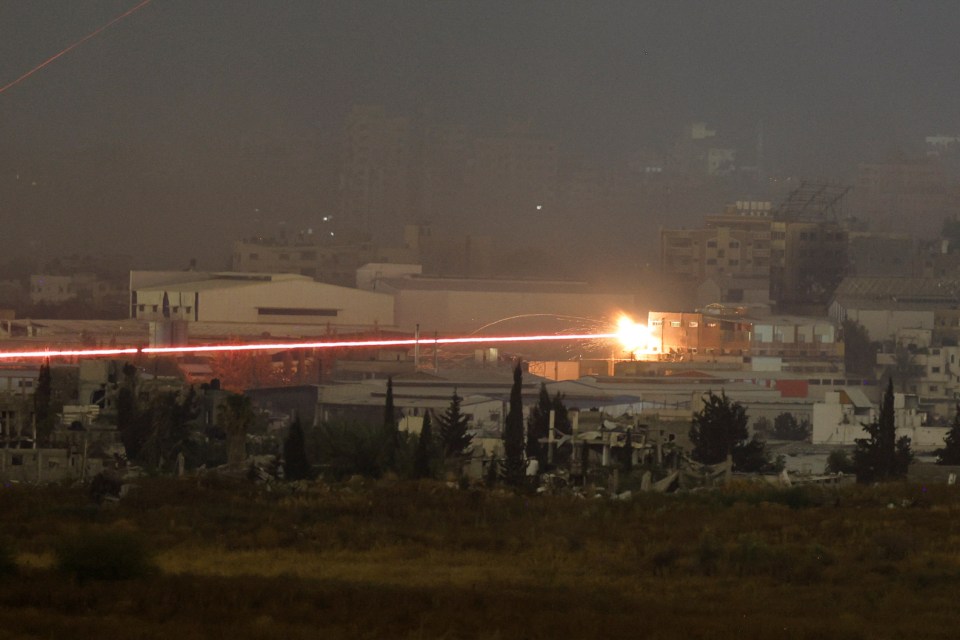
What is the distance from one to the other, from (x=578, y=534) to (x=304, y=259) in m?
55.3

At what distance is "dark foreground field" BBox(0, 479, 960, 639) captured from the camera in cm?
1266

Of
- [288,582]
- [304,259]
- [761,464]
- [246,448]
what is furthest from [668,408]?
[304,259]

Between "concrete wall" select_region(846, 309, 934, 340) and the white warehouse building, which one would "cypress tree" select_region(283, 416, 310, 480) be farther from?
"concrete wall" select_region(846, 309, 934, 340)

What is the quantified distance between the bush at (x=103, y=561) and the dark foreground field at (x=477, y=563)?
0.01m

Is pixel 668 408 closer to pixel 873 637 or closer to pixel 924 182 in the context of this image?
pixel 873 637

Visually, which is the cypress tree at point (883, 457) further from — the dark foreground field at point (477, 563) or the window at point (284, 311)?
the window at point (284, 311)

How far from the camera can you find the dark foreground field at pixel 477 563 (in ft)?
41.5

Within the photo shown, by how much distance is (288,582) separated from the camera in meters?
14.1

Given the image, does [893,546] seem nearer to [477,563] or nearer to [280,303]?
[477,563]

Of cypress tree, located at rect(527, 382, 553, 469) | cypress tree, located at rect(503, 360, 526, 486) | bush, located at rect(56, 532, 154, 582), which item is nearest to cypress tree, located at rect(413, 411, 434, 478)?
cypress tree, located at rect(503, 360, 526, 486)

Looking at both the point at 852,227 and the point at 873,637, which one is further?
the point at 852,227

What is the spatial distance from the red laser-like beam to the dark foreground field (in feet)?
73.7

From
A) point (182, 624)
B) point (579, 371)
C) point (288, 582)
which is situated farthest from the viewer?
point (579, 371)

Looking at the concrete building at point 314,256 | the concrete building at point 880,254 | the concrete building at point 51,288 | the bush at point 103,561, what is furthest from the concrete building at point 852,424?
the concrete building at point 51,288
